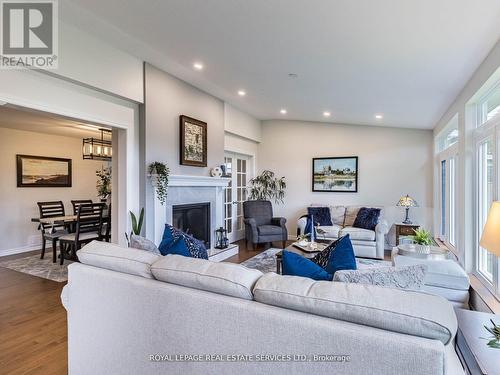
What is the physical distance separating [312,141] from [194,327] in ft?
19.6

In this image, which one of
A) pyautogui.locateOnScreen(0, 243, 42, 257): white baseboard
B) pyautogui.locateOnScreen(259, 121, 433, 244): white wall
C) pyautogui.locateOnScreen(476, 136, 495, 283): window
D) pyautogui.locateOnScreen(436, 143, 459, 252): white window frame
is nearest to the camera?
pyautogui.locateOnScreen(476, 136, 495, 283): window

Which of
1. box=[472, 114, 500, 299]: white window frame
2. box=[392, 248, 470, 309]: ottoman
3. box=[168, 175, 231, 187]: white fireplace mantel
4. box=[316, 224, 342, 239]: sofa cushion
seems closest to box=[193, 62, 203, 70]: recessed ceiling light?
box=[168, 175, 231, 187]: white fireplace mantel

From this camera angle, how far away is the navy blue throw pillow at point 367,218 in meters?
5.58

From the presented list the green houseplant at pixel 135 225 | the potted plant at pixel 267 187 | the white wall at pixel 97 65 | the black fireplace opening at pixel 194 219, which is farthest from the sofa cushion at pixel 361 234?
the white wall at pixel 97 65

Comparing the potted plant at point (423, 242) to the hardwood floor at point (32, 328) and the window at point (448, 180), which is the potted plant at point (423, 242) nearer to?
the window at point (448, 180)

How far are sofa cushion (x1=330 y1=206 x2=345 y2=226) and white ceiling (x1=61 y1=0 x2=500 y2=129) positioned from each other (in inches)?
97.4

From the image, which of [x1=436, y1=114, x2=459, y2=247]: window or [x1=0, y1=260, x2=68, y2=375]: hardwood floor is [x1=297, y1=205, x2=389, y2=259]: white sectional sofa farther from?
[x1=0, y1=260, x2=68, y2=375]: hardwood floor

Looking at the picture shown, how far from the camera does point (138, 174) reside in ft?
13.2

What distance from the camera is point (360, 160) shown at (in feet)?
21.2

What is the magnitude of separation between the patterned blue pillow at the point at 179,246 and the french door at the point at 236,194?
3788mm

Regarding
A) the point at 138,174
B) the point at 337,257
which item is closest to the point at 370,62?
the point at 337,257

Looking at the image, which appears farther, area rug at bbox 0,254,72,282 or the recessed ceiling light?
area rug at bbox 0,254,72,282

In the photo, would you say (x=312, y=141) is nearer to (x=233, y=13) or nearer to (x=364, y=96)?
(x=364, y=96)

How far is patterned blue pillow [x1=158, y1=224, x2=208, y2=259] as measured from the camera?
93.5 inches
